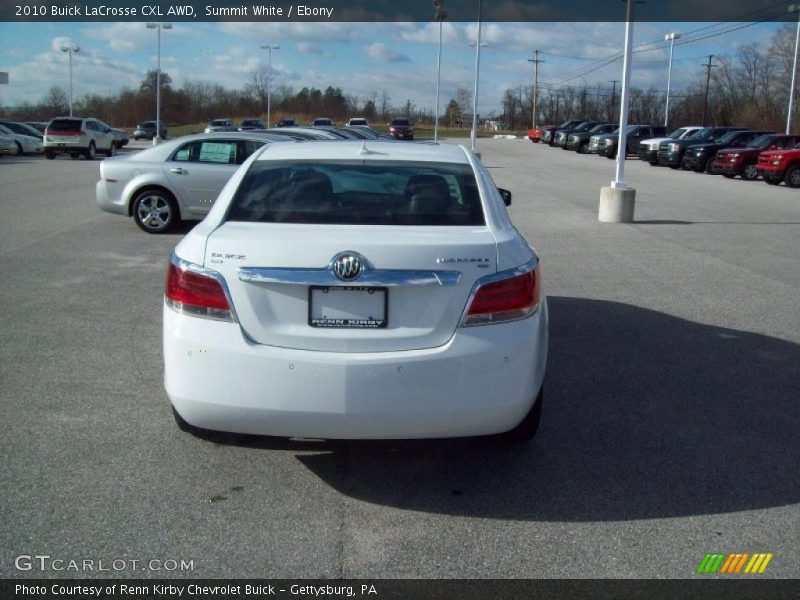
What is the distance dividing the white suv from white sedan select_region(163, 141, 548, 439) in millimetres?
38513

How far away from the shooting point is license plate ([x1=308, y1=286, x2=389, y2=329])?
389 centimetres

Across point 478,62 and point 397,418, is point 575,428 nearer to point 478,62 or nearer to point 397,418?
point 397,418

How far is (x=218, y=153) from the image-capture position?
13.8 meters

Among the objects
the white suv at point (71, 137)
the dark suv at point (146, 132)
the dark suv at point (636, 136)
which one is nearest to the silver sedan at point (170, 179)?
the white suv at point (71, 137)

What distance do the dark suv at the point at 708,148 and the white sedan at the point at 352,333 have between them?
108 ft

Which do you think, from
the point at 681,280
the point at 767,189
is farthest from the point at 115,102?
the point at 681,280

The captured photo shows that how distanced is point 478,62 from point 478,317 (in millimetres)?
38848

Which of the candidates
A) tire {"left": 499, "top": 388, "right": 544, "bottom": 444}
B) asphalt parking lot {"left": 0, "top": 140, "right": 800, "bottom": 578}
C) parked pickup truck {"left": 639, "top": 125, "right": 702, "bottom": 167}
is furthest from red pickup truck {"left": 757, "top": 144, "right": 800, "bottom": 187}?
tire {"left": 499, "top": 388, "right": 544, "bottom": 444}

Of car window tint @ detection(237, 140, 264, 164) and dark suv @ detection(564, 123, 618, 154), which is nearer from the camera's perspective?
car window tint @ detection(237, 140, 264, 164)

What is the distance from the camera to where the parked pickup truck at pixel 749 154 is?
3105 cm

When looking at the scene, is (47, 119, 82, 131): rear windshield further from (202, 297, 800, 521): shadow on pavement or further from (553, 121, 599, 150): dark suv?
(202, 297, 800, 521): shadow on pavement

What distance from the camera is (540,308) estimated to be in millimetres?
4422

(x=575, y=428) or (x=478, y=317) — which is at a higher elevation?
(x=478, y=317)

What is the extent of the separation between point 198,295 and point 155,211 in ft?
33.8
